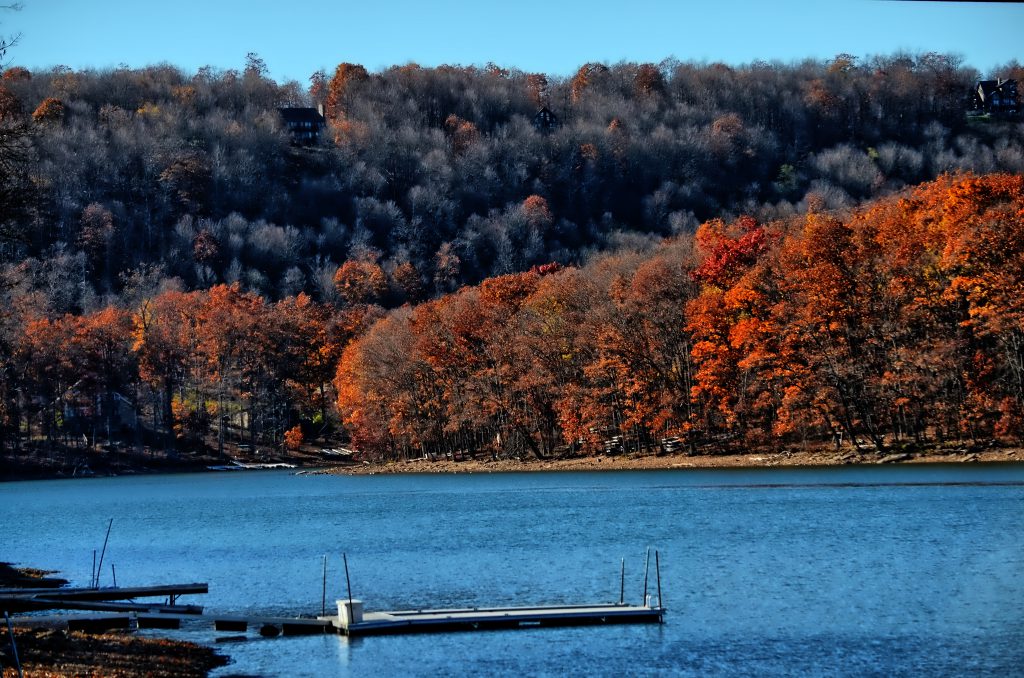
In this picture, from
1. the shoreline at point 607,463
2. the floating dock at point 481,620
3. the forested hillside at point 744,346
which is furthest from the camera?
the forested hillside at point 744,346

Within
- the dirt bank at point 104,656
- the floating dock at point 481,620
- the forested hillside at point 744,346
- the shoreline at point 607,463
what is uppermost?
the forested hillside at point 744,346

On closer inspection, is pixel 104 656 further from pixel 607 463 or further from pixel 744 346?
→ pixel 607 463

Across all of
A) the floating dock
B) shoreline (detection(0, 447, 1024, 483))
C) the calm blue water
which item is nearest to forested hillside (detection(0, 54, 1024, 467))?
shoreline (detection(0, 447, 1024, 483))

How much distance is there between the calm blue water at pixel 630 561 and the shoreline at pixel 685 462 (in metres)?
4.07

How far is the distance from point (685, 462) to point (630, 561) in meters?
45.8

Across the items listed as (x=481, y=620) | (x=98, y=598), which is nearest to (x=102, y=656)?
(x=481, y=620)

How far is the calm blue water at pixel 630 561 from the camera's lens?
2777 cm

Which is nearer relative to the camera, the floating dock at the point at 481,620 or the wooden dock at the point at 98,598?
the floating dock at the point at 481,620

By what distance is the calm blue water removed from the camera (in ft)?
91.1

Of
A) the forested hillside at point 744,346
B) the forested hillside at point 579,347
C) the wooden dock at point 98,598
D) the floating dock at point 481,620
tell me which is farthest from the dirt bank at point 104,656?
the forested hillside at point 744,346

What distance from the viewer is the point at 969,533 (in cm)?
4291

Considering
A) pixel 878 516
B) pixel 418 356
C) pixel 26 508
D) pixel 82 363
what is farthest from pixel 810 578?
pixel 82 363

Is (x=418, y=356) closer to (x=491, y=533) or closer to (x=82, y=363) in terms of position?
(x=82, y=363)

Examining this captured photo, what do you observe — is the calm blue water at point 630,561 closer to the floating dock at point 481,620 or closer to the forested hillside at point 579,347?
the floating dock at point 481,620
